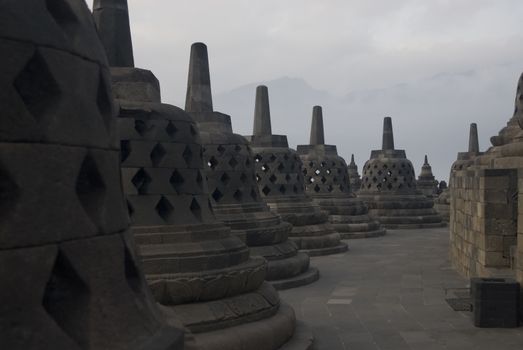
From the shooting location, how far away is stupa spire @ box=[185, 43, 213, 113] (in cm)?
859

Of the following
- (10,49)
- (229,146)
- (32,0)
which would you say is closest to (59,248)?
(10,49)

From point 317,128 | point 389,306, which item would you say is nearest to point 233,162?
point 389,306

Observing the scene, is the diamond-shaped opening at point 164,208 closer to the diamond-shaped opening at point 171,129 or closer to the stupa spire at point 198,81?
the diamond-shaped opening at point 171,129

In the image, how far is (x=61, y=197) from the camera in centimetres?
222

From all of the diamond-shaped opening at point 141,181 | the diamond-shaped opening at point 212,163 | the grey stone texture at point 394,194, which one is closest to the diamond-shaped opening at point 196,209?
the diamond-shaped opening at point 141,181

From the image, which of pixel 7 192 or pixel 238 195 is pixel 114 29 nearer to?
pixel 7 192

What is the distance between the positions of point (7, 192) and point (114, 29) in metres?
3.82

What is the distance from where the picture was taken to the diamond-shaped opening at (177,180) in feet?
18.8

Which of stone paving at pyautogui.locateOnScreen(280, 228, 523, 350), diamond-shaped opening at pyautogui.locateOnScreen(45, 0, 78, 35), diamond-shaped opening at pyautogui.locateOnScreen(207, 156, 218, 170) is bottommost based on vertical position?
stone paving at pyautogui.locateOnScreen(280, 228, 523, 350)

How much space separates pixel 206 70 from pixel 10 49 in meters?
6.65

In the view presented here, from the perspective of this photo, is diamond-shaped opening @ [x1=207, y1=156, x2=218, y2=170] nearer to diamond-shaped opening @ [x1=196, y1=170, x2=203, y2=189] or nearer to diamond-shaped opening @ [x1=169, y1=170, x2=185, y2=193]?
diamond-shaped opening @ [x1=196, y1=170, x2=203, y2=189]

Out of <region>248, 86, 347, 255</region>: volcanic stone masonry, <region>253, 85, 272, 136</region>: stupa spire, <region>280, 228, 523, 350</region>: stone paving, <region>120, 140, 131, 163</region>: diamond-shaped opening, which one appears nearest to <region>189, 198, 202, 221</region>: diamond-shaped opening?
<region>120, 140, 131, 163</region>: diamond-shaped opening

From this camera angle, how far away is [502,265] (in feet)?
28.0

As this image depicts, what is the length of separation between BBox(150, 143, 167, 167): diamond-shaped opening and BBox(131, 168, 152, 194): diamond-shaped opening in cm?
16
